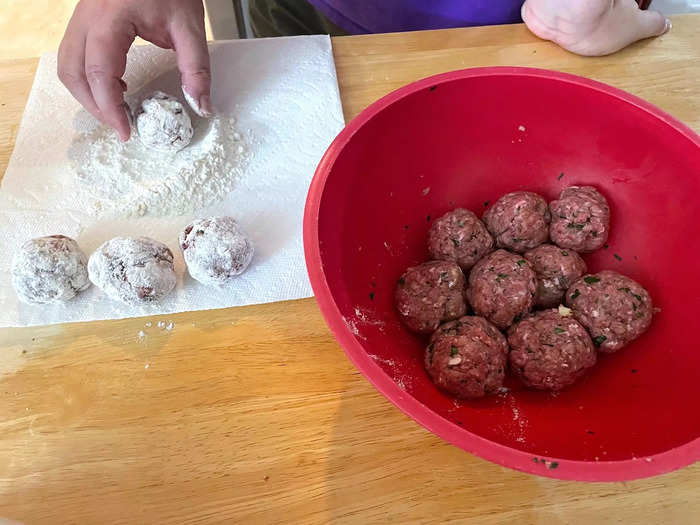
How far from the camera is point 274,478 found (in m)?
0.75

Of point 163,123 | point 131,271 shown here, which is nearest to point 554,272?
point 131,271

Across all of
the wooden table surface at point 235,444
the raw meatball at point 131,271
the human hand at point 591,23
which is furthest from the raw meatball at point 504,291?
the human hand at point 591,23

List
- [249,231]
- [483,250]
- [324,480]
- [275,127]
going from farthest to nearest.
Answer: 1. [275,127]
2. [249,231]
3. [483,250]
4. [324,480]

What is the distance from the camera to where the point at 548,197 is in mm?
926

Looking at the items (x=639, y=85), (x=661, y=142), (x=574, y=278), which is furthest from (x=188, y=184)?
(x=639, y=85)

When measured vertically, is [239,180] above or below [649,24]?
below

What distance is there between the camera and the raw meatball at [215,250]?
2.90 ft

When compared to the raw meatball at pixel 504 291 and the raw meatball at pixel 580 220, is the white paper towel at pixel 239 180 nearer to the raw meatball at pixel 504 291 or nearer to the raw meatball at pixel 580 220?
the raw meatball at pixel 504 291

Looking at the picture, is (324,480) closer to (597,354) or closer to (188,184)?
(597,354)

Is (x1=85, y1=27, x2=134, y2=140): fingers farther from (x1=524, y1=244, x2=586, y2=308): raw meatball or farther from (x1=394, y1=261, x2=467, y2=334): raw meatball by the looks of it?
(x1=524, y1=244, x2=586, y2=308): raw meatball

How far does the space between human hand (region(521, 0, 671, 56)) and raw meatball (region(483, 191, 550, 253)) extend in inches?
21.7

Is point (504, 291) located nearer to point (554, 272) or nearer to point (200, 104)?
point (554, 272)

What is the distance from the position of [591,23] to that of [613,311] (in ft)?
2.47

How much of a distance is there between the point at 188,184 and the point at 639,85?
1.08m
